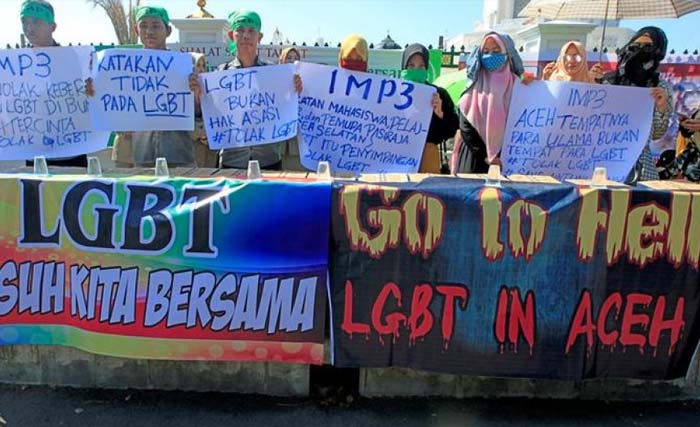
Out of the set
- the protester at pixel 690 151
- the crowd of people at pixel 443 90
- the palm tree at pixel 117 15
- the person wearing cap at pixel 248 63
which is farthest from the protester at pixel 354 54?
the palm tree at pixel 117 15

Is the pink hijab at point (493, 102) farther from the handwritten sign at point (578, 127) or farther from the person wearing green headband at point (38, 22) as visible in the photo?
the person wearing green headband at point (38, 22)

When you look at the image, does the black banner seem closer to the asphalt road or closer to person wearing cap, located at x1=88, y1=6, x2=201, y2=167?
the asphalt road

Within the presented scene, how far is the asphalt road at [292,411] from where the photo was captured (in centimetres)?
264

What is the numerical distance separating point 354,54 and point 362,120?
424 mm

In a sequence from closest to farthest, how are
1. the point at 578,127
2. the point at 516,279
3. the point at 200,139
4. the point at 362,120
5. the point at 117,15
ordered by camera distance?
the point at 516,279 < the point at 578,127 < the point at 362,120 < the point at 200,139 < the point at 117,15

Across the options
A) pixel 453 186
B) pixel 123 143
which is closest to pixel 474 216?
pixel 453 186

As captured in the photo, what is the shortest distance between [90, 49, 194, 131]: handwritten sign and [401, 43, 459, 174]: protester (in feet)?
4.57

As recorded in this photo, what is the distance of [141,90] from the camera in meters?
3.18

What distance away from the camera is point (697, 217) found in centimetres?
260

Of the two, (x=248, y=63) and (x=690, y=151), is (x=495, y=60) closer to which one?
(x=248, y=63)

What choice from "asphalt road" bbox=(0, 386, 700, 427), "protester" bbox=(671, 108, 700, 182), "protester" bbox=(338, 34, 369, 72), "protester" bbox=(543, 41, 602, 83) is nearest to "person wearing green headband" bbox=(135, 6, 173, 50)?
"protester" bbox=(338, 34, 369, 72)

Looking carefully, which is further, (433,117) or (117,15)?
(117,15)

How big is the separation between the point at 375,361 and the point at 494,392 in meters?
0.69

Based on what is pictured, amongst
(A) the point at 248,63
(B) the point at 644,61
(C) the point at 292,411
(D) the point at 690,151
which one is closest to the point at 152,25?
(A) the point at 248,63
